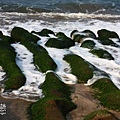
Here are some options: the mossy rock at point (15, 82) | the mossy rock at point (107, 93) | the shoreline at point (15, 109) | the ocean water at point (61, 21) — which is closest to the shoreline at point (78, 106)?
the shoreline at point (15, 109)

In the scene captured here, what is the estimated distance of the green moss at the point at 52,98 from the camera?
23.6ft

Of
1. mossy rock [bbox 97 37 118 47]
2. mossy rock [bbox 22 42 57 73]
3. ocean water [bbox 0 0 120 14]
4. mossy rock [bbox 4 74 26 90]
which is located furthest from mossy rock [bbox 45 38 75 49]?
ocean water [bbox 0 0 120 14]

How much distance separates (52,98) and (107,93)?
5.40 ft

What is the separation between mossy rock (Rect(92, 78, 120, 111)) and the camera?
7.84 m

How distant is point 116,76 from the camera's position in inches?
397

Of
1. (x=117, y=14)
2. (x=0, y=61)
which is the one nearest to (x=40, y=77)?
(x=0, y=61)

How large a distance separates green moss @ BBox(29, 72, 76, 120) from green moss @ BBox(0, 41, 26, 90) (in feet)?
A: 2.33

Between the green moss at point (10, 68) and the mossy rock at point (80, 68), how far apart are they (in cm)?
171

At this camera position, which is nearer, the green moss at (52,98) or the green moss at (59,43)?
the green moss at (52,98)

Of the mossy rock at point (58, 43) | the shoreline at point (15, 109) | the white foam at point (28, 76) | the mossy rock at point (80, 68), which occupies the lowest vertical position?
the shoreline at point (15, 109)

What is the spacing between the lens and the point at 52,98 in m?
7.54

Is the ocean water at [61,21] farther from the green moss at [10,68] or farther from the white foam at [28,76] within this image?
the green moss at [10,68]

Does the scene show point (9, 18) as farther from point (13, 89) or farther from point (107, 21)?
point (13, 89)

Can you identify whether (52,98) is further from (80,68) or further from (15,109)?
(80,68)
